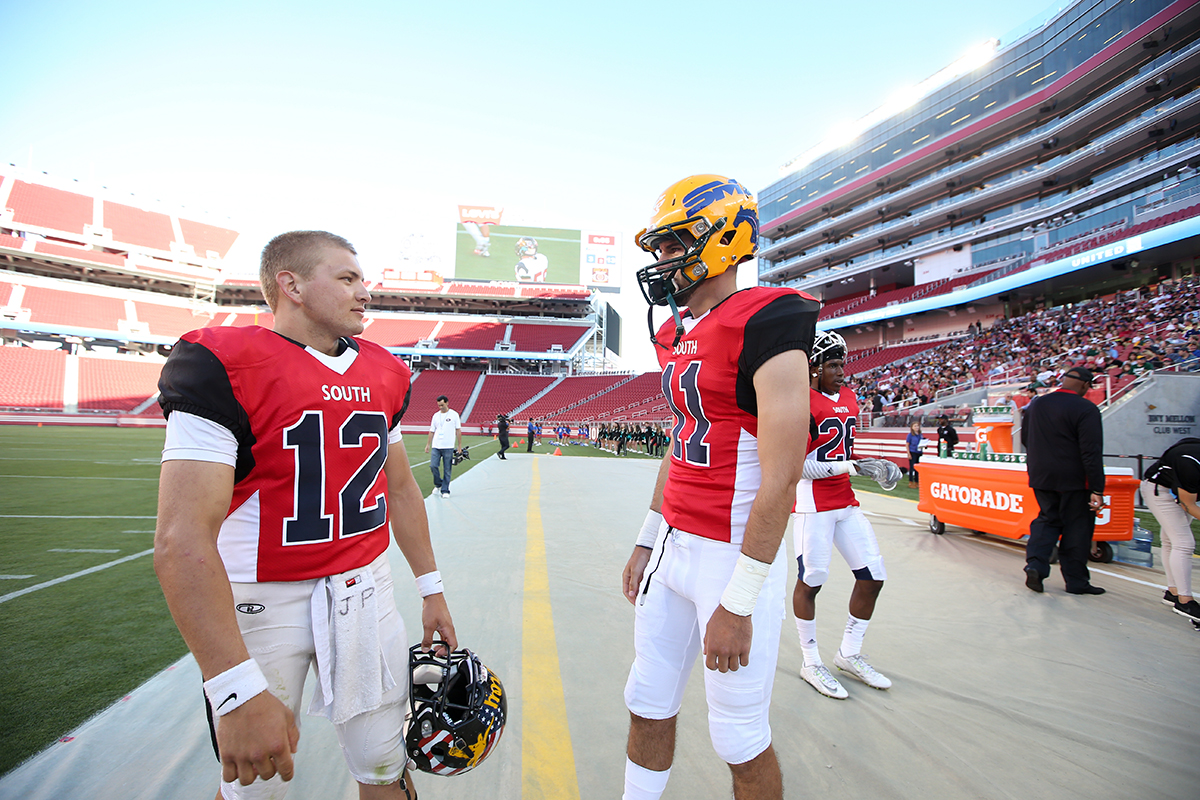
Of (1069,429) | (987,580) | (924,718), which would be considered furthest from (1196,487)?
(924,718)

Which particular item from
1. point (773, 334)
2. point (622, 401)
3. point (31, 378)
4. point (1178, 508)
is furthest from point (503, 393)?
point (773, 334)

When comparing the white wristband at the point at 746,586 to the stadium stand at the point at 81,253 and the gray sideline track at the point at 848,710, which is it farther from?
the stadium stand at the point at 81,253

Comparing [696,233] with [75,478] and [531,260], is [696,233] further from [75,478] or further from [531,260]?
[531,260]

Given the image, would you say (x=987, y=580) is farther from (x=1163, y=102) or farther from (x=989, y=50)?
(x=989, y=50)

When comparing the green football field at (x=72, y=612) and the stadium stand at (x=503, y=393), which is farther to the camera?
the stadium stand at (x=503, y=393)

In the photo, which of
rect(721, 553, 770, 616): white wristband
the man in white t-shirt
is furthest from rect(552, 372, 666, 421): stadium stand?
rect(721, 553, 770, 616): white wristband

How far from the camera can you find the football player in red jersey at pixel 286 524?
1168mm

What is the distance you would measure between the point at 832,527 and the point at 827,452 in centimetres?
47

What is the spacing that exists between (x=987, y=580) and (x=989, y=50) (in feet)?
158

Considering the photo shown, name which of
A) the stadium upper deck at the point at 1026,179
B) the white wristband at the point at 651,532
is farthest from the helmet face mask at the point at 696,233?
the stadium upper deck at the point at 1026,179

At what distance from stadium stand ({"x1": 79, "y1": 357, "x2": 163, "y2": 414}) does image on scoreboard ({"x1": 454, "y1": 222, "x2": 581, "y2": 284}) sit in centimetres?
2590

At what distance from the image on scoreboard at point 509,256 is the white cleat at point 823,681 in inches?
1960

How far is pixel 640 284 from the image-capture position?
1913 mm

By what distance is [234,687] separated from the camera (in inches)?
45.0
